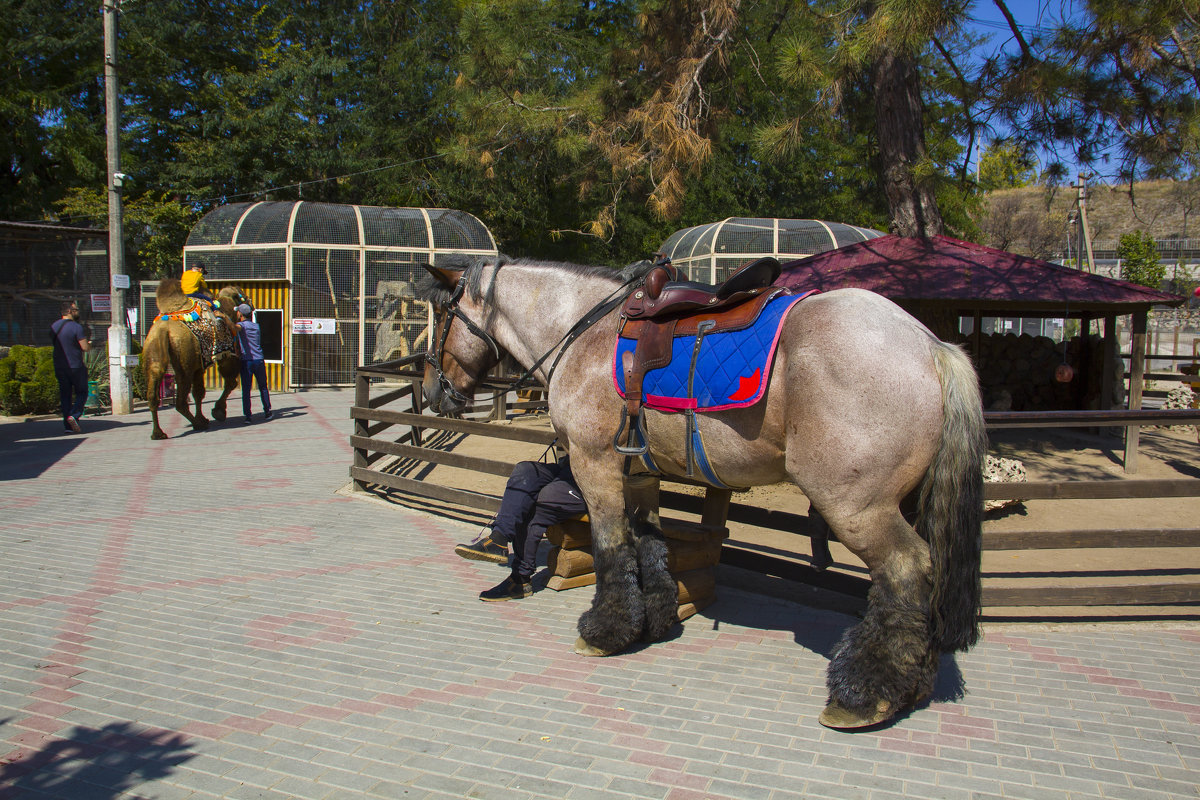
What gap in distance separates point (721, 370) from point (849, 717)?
1535 millimetres

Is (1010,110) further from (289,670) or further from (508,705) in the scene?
(289,670)

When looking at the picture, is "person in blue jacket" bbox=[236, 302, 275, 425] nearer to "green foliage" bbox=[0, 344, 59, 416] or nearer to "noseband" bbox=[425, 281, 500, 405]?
"green foliage" bbox=[0, 344, 59, 416]

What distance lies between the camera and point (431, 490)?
22.1ft

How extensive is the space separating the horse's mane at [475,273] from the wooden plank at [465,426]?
113 cm

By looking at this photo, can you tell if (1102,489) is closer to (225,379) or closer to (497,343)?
(497,343)

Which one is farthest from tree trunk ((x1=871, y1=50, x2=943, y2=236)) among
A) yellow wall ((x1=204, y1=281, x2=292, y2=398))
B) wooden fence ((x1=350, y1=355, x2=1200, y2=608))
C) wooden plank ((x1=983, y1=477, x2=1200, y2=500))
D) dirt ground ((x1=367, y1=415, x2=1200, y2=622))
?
yellow wall ((x1=204, y1=281, x2=292, y2=398))

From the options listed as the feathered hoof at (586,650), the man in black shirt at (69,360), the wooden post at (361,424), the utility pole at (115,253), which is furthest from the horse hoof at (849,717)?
the utility pole at (115,253)

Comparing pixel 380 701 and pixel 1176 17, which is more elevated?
pixel 1176 17

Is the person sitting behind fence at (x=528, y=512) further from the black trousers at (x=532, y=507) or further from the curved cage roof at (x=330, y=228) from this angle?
the curved cage roof at (x=330, y=228)

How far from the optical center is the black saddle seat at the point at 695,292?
344 centimetres

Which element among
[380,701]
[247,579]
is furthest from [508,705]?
[247,579]

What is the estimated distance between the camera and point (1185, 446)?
11.2m

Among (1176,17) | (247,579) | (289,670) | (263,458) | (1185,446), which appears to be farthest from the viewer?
(1185,446)

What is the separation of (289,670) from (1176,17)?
7.51 metres
